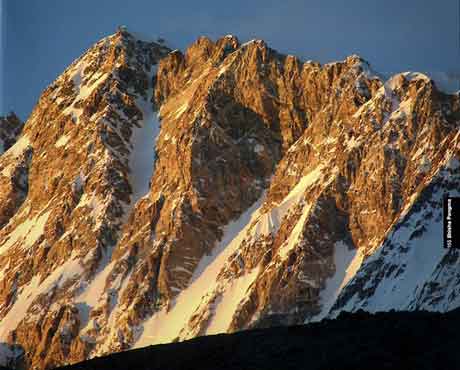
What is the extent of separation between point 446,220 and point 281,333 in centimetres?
1643

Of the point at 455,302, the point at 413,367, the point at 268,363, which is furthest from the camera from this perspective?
the point at 455,302

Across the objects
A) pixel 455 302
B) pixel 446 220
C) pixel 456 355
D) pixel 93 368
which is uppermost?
pixel 455 302

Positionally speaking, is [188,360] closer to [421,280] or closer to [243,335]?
[243,335]

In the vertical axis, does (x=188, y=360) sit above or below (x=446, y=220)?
below

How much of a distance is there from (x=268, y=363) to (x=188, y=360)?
6.30 m

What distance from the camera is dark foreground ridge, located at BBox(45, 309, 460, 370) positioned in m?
72.8

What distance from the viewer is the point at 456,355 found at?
71812mm

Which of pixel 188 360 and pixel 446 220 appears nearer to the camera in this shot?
pixel 188 360

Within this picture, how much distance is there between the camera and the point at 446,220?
307ft

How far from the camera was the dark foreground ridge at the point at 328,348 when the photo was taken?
72.8 meters

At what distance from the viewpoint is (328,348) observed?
7669cm

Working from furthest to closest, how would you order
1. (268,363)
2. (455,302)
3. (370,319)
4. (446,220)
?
(455,302)
(446,220)
(370,319)
(268,363)

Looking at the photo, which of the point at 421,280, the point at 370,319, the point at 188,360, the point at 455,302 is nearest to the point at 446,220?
the point at 370,319

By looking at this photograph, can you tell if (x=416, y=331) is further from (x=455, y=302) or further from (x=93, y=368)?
(x=455, y=302)
